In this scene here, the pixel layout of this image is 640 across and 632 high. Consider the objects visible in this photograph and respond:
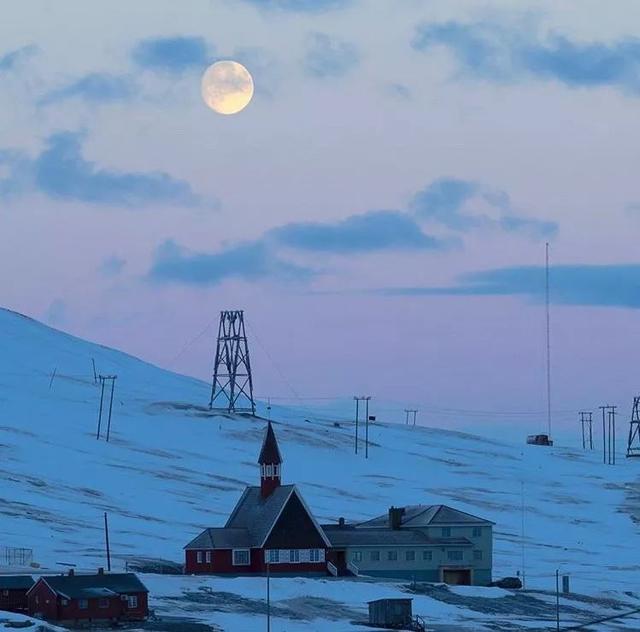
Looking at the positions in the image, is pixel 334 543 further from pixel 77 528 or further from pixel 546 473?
pixel 546 473

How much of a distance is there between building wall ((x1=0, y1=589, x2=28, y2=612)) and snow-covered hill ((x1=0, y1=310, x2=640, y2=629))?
17.7m

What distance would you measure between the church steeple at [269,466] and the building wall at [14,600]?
66.6ft

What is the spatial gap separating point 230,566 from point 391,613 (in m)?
18.0

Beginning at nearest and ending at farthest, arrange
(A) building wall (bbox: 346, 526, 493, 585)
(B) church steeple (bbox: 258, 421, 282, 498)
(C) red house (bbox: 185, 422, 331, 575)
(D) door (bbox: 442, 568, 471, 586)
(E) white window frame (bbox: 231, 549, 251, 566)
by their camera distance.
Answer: (C) red house (bbox: 185, 422, 331, 575) < (E) white window frame (bbox: 231, 549, 251, 566) < (B) church steeple (bbox: 258, 421, 282, 498) < (A) building wall (bbox: 346, 526, 493, 585) < (D) door (bbox: 442, 568, 471, 586)

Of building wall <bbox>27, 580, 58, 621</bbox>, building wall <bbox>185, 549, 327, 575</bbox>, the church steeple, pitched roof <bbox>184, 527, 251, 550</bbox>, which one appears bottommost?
building wall <bbox>27, 580, 58, 621</bbox>

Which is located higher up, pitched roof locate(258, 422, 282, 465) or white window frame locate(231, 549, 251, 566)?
pitched roof locate(258, 422, 282, 465)

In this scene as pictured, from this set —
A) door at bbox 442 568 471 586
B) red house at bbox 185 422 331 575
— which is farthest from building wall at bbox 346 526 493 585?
red house at bbox 185 422 331 575

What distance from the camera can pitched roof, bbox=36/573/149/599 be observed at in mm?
63312

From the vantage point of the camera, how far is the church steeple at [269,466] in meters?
84.8

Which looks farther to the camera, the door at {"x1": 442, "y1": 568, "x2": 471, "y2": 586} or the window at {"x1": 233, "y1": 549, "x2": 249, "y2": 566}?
the door at {"x1": 442, "y1": 568, "x2": 471, "y2": 586}

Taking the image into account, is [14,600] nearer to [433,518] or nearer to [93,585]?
[93,585]

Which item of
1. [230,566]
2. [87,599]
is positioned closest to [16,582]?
[87,599]

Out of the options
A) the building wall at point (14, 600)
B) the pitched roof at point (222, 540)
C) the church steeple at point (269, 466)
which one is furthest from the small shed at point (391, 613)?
the church steeple at point (269, 466)

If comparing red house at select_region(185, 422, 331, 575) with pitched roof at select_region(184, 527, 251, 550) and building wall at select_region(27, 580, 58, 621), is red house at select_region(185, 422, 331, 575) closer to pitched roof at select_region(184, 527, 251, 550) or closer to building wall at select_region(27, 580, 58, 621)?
pitched roof at select_region(184, 527, 251, 550)
